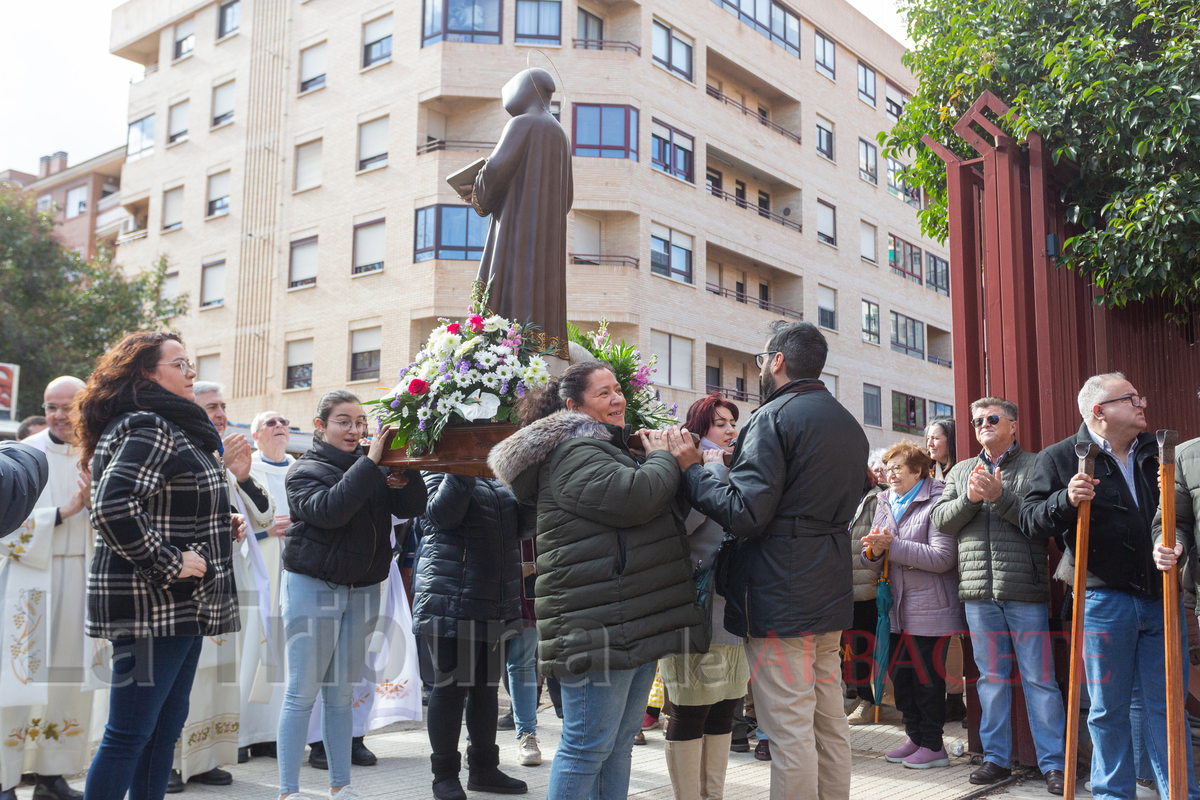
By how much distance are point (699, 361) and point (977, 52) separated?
18.9 meters

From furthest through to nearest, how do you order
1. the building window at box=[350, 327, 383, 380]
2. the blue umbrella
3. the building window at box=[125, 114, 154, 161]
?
the building window at box=[125, 114, 154, 161] → the building window at box=[350, 327, 383, 380] → the blue umbrella

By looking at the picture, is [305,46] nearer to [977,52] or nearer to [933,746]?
[977,52]

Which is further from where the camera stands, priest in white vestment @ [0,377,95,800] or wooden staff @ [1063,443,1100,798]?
priest in white vestment @ [0,377,95,800]

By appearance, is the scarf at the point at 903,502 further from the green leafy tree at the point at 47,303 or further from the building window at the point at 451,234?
the green leafy tree at the point at 47,303

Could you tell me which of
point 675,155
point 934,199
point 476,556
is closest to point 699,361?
point 675,155

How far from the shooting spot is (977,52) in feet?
30.2

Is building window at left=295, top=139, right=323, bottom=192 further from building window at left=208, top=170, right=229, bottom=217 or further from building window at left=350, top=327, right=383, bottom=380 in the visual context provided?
building window at left=350, top=327, right=383, bottom=380

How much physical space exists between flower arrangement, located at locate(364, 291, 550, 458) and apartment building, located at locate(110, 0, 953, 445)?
17.2 metres

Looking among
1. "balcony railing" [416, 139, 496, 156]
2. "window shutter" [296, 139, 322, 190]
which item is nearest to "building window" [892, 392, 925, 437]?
"balcony railing" [416, 139, 496, 156]

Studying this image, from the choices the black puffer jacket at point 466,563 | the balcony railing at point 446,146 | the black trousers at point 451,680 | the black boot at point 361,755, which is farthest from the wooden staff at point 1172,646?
the balcony railing at point 446,146

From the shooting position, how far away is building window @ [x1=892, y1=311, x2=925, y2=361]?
3641 centimetres

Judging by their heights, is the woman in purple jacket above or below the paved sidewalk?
above

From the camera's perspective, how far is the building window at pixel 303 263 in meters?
28.5

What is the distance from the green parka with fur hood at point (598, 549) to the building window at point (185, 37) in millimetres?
33274
